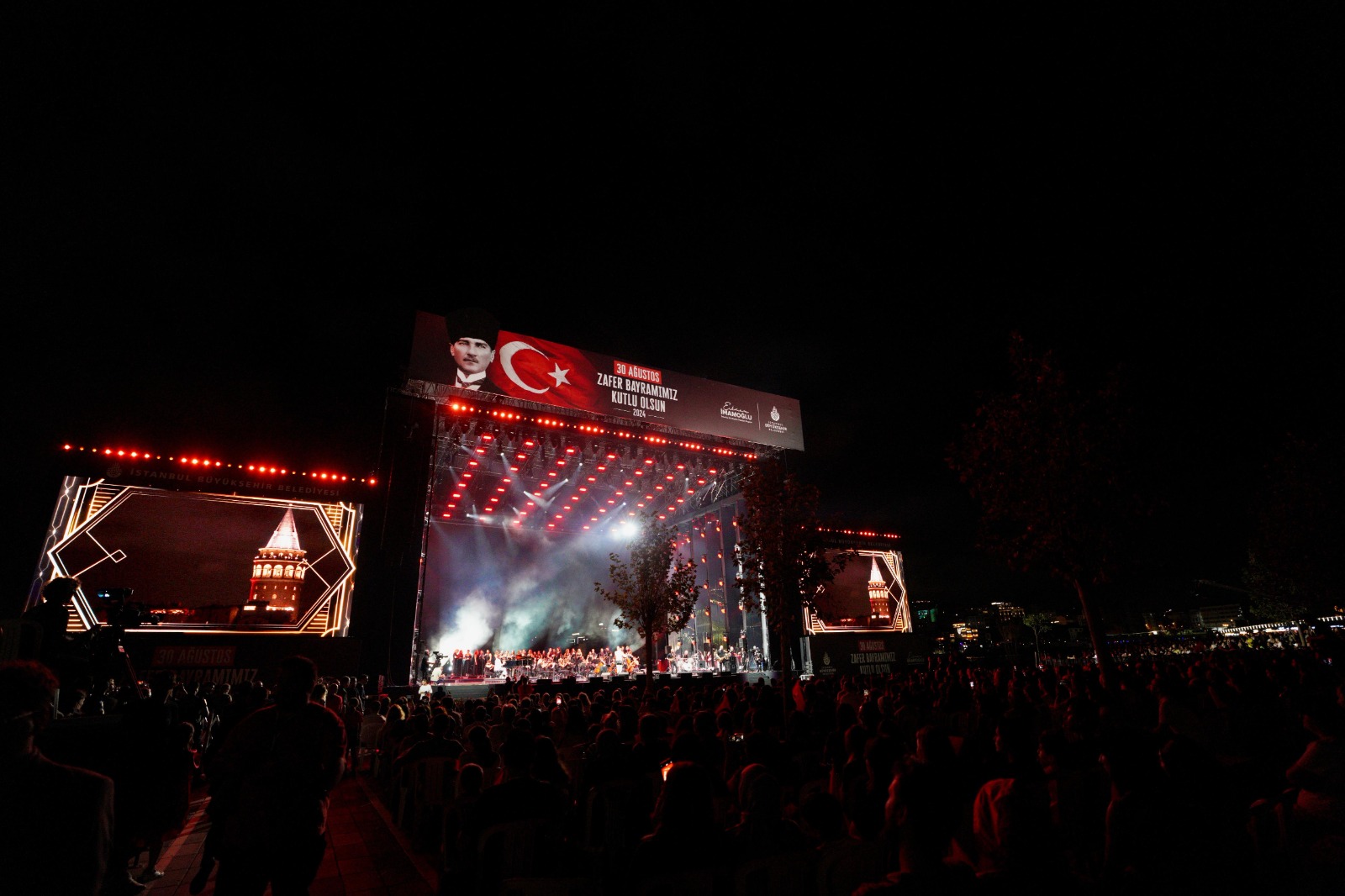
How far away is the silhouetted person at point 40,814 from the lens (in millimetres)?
1987

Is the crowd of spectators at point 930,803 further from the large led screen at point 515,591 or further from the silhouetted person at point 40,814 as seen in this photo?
the large led screen at point 515,591

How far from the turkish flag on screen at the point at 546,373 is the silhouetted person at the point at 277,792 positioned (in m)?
17.2

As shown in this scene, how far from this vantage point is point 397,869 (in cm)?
565

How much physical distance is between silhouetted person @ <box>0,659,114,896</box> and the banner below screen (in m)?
17.6

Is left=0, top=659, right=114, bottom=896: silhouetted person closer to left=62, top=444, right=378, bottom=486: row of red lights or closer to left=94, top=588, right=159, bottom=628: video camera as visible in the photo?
left=94, top=588, right=159, bottom=628: video camera

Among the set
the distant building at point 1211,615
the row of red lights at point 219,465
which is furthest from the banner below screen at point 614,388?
the distant building at point 1211,615

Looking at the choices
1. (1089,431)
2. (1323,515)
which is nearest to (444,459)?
(1089,431)

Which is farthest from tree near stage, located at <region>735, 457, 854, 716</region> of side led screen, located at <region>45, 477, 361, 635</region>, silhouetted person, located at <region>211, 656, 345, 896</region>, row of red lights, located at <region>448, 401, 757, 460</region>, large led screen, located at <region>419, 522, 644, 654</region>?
large led screen, located at <region>419, 522, 644, 654</region>

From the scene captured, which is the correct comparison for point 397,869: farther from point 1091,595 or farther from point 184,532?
point 184,532

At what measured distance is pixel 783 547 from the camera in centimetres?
1366

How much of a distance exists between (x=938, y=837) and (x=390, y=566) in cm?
1892

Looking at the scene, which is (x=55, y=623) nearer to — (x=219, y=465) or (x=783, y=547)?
(x=783, y=547)

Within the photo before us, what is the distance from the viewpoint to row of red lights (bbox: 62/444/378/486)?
16672 mm

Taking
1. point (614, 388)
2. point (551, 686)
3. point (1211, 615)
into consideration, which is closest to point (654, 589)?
point (551, 686)
